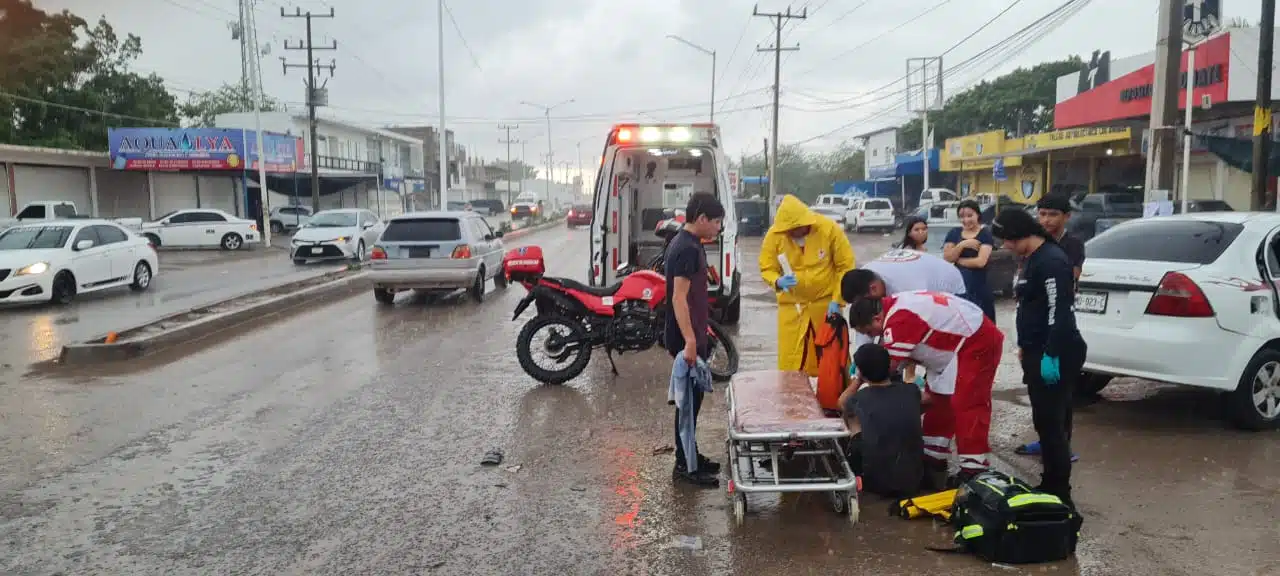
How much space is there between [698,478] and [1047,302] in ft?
7.10

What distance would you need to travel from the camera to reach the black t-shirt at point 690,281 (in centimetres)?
547

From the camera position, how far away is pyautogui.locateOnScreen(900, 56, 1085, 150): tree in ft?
181

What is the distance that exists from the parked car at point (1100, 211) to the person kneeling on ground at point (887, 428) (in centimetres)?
1811

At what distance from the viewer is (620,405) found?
25.8 ft

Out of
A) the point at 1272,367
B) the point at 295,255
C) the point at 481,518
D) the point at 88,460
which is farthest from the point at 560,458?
the point at 295,255

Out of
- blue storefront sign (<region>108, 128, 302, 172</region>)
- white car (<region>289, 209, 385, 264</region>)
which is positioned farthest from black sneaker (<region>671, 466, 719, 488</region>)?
blue storefront sign (<region>108, 128, 302, 172</region>)

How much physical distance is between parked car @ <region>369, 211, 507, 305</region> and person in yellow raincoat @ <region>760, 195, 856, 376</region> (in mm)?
9098

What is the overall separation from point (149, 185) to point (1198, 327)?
136 ft

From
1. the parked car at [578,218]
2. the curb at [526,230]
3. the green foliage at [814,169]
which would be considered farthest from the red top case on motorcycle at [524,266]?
the green foliage at [814,169]

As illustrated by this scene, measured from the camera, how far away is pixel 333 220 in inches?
1007

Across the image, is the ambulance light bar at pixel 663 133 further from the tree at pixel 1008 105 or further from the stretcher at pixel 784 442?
the tree at pixel 1008 105

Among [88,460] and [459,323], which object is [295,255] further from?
[88,460]

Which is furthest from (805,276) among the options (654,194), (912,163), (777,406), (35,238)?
(912,163)

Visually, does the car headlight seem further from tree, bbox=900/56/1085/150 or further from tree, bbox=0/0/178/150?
tree, bbox=900/56/1085/150
